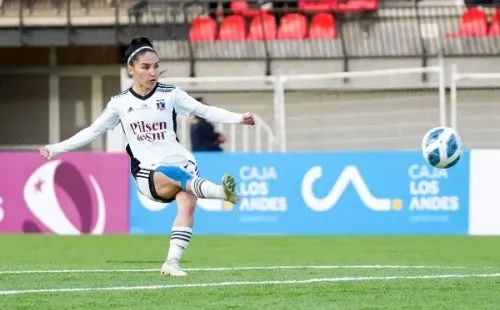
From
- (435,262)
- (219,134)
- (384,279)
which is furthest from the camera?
(219,134)

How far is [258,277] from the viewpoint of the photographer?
32.6ft

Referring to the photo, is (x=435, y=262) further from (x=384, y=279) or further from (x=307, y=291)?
(x=307, y=291)

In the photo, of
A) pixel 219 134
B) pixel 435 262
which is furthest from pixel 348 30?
pixel 435 262

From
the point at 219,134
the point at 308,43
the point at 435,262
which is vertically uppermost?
the point at 308,43

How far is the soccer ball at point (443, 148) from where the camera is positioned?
13.0 m

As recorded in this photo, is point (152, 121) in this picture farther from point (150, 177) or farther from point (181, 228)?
point (181, 228)

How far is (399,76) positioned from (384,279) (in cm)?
1451

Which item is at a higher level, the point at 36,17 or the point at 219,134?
the point at 36,17

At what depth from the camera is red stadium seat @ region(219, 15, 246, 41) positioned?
2622cm

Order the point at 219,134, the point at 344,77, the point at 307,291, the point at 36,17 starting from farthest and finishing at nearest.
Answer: the point at 36,17 < the point at 344,77 < the point at 219,134 < the point at 307,291

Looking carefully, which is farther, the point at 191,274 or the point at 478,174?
the point at 478,174

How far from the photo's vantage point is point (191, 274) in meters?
10.4

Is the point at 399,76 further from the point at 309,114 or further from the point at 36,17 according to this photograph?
the point at 36,17

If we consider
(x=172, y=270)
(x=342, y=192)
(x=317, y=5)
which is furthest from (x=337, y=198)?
(x=172, y=270)
